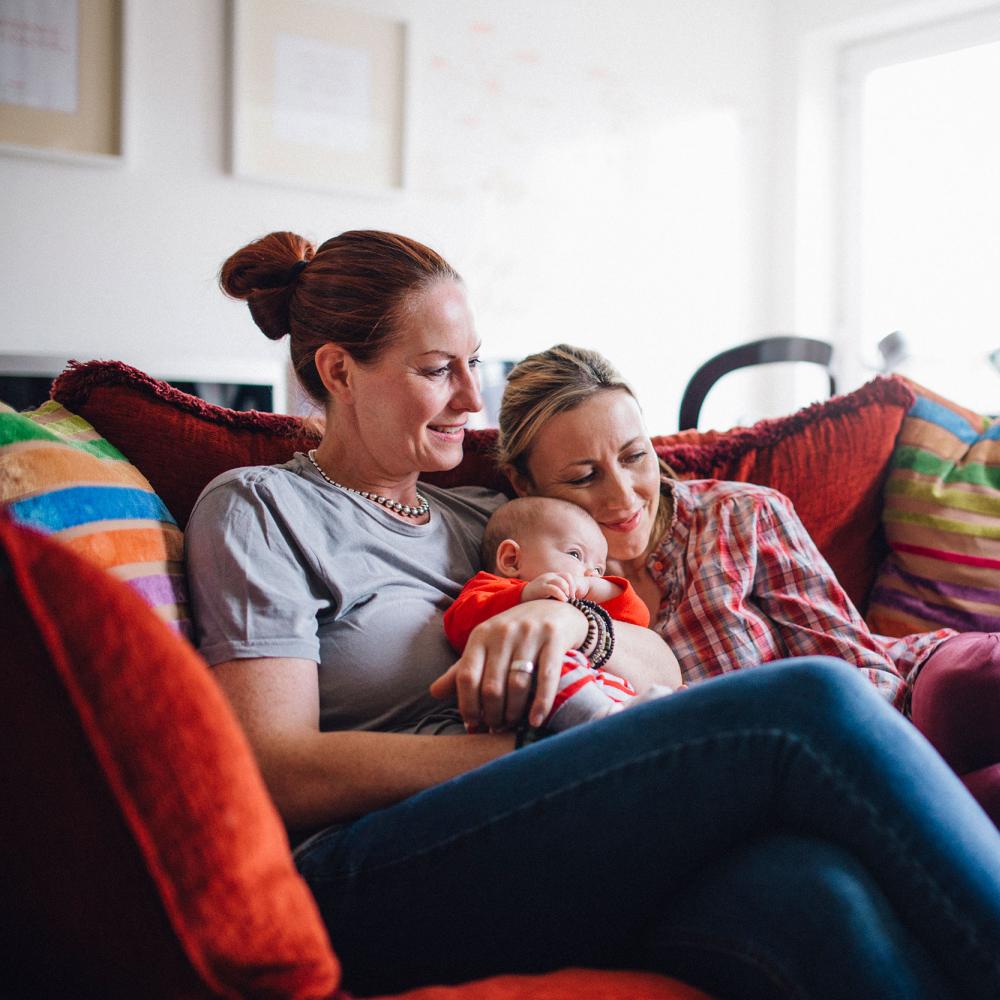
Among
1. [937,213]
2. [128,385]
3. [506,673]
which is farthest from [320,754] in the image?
[937,213]

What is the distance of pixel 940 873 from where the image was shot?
0.86 m

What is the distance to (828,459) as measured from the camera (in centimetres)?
178

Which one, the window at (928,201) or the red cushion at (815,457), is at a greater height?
the window at (928,201)

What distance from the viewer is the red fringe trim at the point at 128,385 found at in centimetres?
138

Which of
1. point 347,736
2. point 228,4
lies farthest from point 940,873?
point 228,4

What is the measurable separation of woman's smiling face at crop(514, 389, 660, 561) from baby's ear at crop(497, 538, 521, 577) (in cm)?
18

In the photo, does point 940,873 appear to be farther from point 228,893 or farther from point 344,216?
point 344,216

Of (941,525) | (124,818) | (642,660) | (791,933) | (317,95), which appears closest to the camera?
(124,818)

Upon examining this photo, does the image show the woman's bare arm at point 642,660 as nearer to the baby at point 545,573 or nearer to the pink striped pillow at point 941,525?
the baby at point 545,573

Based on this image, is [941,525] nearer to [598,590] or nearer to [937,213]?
[598,590]

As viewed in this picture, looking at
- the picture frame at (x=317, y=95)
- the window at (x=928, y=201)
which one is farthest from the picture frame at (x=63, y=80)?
the window at (x=928, y=201)

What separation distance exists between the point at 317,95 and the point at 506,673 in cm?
247

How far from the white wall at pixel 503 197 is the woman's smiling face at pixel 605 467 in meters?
1.64

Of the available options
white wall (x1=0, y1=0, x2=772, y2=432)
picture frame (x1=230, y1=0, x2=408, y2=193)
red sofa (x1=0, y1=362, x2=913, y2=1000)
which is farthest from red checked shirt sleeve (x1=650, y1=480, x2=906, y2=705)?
picture frame (x1=230, y1=0, x2=408, y2=193)
